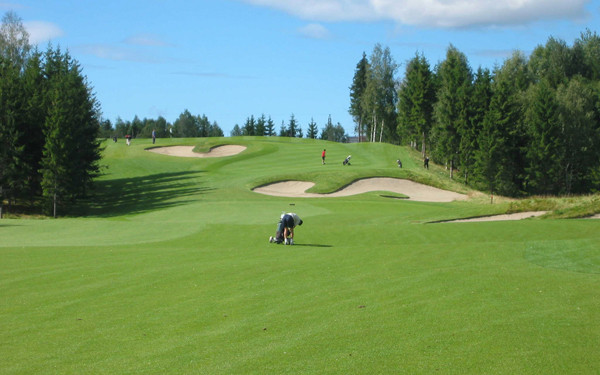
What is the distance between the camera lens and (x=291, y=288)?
542 inches

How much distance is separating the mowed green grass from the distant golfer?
78 cm

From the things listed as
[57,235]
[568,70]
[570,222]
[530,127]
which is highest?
[568,70]

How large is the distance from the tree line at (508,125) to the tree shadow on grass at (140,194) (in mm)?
32079

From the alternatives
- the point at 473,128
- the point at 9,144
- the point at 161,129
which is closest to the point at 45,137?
the point at 9,144

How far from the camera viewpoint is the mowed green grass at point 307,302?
29.5 feet

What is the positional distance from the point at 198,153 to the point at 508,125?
39814 mm

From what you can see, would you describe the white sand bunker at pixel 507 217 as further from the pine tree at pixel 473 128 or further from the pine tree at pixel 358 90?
the pine tree at pixel 358 90

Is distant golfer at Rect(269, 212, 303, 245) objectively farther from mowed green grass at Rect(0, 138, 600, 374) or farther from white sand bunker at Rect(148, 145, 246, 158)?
white sand bunker at Rect(148, 145, 246, 158)

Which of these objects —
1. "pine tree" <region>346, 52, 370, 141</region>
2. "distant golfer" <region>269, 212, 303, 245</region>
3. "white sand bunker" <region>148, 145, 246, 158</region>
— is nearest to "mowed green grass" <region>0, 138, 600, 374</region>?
"distant golfer" <region>269, 212, 303, 245</region>

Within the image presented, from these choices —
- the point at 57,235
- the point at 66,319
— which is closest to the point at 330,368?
the point at 66,319

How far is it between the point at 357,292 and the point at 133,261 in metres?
8.55

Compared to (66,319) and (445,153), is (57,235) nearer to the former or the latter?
(66,319)

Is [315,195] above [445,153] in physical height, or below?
below

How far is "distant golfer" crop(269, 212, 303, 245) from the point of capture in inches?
927
